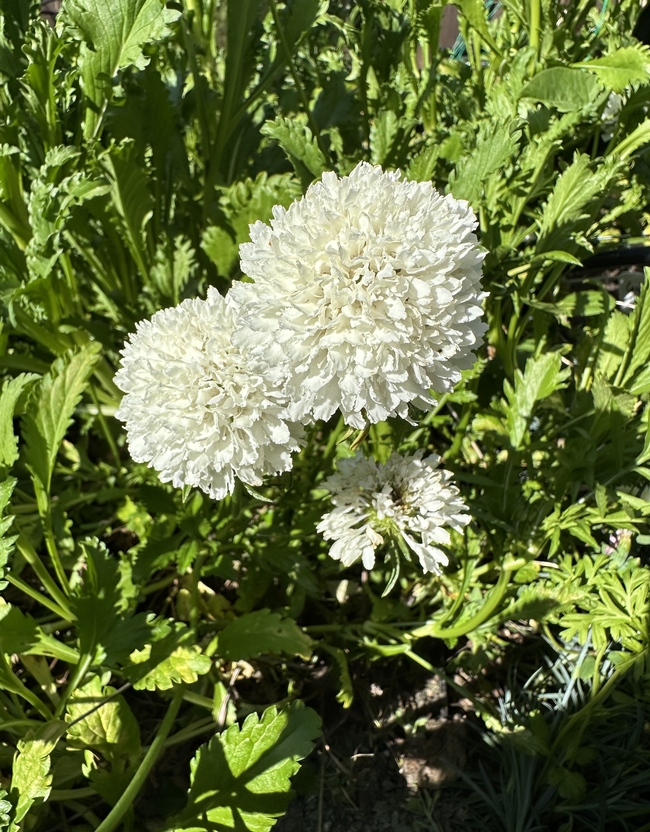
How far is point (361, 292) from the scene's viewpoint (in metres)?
0.86

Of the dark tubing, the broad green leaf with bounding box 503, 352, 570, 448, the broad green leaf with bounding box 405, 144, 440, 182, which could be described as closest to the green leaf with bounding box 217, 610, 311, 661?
the broad green leaf with bounding box 503, 352, 570, 448

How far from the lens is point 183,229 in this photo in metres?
2.01

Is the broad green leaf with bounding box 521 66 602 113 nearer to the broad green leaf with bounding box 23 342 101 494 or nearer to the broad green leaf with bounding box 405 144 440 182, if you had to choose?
the broad green leaf with bounding box 405 144 440 182

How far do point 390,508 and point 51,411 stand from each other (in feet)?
2.39

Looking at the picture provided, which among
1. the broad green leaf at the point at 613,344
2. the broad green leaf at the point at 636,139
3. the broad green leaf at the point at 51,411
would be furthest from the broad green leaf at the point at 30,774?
the broad green leaf at the point at 636,139

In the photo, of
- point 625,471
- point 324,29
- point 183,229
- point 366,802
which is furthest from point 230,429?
point 324,29

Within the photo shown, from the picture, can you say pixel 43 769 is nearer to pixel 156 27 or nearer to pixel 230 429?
pixel 230 429

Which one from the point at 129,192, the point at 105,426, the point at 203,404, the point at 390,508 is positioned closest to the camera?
the point at 203,404

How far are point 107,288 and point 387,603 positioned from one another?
118cm

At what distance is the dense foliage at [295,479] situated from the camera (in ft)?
4.10

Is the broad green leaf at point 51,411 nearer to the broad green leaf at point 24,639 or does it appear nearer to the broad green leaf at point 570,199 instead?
the broad green leaf at point 24,639

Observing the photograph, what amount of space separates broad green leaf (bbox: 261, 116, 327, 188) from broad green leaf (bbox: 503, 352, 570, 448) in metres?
0.60

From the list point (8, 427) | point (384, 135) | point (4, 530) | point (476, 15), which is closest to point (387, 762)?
point (4, 530)

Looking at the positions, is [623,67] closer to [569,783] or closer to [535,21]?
[535,21]
